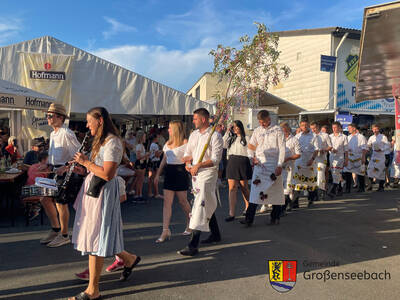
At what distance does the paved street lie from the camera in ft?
11.1

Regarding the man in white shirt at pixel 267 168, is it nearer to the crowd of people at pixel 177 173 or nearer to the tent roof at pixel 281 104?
the crowd of people at pixel 177 173

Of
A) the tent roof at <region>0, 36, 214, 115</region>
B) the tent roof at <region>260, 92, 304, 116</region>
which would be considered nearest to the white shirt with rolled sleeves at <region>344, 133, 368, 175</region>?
the tent roof at <region>0, 36, 214, 115</region>

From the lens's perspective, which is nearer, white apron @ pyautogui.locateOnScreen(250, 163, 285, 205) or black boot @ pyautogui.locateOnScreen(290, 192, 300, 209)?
white apron @ pyautogui.locateOnScreen(250, 163, 285, 205)

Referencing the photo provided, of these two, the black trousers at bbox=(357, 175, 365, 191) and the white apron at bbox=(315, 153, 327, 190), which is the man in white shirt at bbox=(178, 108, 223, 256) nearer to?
the white apron at bbox=(315, 153, 327, 190)

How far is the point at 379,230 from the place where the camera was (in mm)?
5703

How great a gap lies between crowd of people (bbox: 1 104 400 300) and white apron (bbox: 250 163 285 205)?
0.02m

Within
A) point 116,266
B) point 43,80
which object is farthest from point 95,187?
point 43,80

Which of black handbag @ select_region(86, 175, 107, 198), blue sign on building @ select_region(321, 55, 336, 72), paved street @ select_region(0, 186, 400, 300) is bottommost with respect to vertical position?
paved street @ select_region(0, 186, 400, 300)

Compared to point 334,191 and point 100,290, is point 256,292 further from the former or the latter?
point 334,191

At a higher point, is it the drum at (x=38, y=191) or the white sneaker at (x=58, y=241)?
the drum at (x=38, y=191)

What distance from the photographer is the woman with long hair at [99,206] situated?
306 centimetres

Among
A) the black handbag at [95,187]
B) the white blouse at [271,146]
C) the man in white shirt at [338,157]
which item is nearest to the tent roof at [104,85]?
the man in white shirt at [338,157]

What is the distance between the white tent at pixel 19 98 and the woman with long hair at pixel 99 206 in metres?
5.22

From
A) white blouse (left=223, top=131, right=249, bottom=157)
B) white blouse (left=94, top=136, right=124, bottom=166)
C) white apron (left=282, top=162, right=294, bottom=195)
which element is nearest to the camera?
white blouse (left=94, top=136, right=124, bottom=166)
